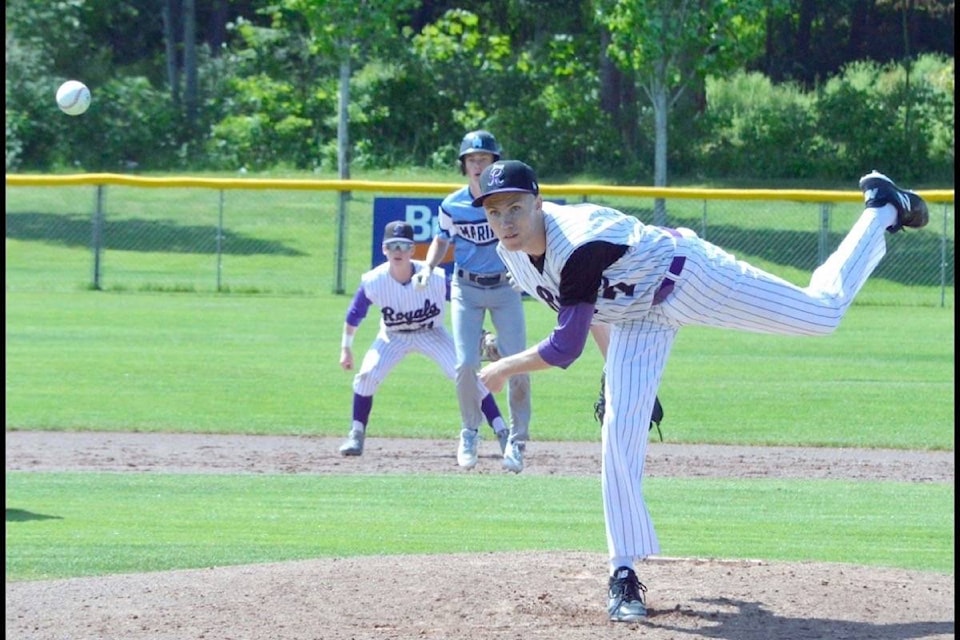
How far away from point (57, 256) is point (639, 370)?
864 inches

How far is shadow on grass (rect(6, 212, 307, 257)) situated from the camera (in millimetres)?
26047

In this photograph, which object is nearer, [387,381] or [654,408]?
[654,408]

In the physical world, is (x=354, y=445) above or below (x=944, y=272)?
below

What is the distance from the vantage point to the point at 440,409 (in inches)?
526

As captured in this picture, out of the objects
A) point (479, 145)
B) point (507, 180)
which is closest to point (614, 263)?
point (507, 180)

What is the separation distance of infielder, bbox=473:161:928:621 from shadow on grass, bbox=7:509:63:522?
12.5ft

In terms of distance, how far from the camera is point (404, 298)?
10797mm

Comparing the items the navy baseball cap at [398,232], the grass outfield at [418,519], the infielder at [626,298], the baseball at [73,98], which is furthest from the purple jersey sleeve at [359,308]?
the infielder at [626,298]

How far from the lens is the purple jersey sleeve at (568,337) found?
4992 mm

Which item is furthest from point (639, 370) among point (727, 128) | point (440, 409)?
point (727, 128)

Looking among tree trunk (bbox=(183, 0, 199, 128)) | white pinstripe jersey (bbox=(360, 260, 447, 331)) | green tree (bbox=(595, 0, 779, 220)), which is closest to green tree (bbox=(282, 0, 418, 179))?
green tree (bbox=(595, 0, 779, 220))

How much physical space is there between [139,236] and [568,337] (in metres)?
22.9

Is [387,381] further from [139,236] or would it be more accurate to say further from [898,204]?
[139,236]

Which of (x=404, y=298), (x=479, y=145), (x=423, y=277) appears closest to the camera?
(x=479, y=145)
